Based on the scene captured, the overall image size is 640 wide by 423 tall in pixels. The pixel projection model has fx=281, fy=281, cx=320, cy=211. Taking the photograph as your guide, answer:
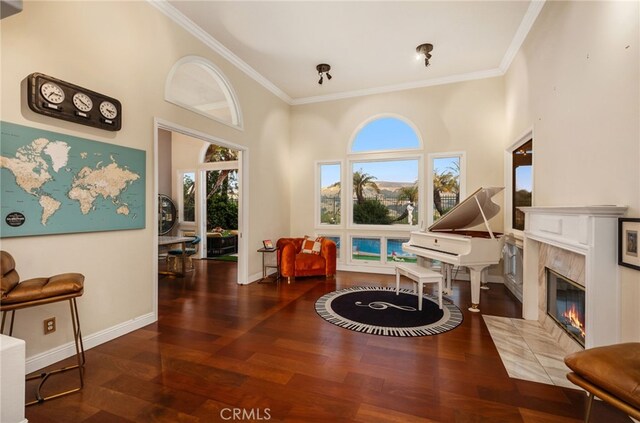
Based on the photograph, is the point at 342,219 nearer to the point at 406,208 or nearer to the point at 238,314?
the point at 406,208

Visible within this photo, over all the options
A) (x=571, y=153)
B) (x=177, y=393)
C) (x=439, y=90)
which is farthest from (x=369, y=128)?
(x=177, y=393)

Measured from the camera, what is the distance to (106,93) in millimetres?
2713

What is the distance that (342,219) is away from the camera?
5.89 meters

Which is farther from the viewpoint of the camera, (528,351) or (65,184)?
(528,351)

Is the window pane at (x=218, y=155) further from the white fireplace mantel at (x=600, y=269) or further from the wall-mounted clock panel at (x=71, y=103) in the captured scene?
the white fireplace mantel at (x=600, y=269)

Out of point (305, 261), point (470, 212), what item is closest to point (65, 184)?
point (305, 261)

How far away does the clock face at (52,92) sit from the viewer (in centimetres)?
221

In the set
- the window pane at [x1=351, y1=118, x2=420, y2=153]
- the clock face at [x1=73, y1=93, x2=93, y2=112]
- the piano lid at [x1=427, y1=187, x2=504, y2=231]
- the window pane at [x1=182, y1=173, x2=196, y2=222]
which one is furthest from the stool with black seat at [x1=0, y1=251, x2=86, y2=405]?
the window pane at [x1=182, y1=173, x2=196, y2=222]

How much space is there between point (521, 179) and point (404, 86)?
265 centimetres

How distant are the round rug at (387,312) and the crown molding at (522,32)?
12.1 ft

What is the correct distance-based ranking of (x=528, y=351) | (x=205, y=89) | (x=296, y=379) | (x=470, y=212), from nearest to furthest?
(x=296, y=379)
(x=528, y=351)
(x=470, y=212)
(x=205, y=89)

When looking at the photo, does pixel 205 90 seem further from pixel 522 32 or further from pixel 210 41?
pixel 522 32

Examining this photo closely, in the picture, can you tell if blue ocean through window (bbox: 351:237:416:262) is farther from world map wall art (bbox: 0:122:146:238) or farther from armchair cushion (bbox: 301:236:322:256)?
world map wall art (bbox: 0:122:146:238)

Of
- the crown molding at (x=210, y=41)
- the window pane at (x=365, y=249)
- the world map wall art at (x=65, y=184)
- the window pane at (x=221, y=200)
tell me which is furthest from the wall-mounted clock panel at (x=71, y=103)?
the window pane at (x=221, y=200)
